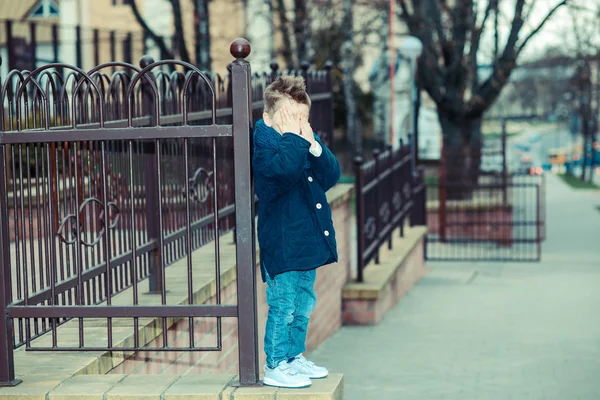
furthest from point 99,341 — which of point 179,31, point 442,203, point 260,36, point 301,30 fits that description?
point 260,36

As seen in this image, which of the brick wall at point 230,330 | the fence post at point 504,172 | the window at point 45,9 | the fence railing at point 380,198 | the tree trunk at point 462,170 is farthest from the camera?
the window at point 45,9

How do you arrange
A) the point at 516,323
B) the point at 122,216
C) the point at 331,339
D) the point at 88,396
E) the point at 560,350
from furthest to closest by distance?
1. the point at 516,323
2. the point at 331,339
3. the point at 560,350
4. the point at 122,216
5. the point at 88,396

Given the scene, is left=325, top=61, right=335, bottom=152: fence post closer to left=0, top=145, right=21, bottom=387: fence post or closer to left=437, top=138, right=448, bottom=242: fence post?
left=0, top=145, right=21, bottom=387: fence post

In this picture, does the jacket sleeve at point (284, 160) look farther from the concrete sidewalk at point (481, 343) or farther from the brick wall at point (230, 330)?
the concrete sidewalk at point (481, 343)

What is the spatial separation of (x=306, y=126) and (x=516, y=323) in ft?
19.5

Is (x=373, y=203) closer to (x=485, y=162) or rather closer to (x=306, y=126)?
(x=306, y=126)

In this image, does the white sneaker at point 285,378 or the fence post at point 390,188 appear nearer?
the white sneaker at point 285,378

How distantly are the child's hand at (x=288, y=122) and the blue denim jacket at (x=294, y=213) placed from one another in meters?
0.05

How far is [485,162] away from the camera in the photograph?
18.4 meters

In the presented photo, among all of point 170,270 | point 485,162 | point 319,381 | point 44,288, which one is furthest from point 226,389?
point 485,162

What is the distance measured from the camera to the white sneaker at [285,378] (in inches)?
155

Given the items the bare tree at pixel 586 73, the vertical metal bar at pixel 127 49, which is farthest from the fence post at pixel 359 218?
the bare tree at pixel 586 73

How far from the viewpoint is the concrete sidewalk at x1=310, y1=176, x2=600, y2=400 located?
6.74 m

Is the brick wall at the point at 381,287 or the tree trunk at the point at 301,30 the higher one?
the tree trunk at the point at 301,30
